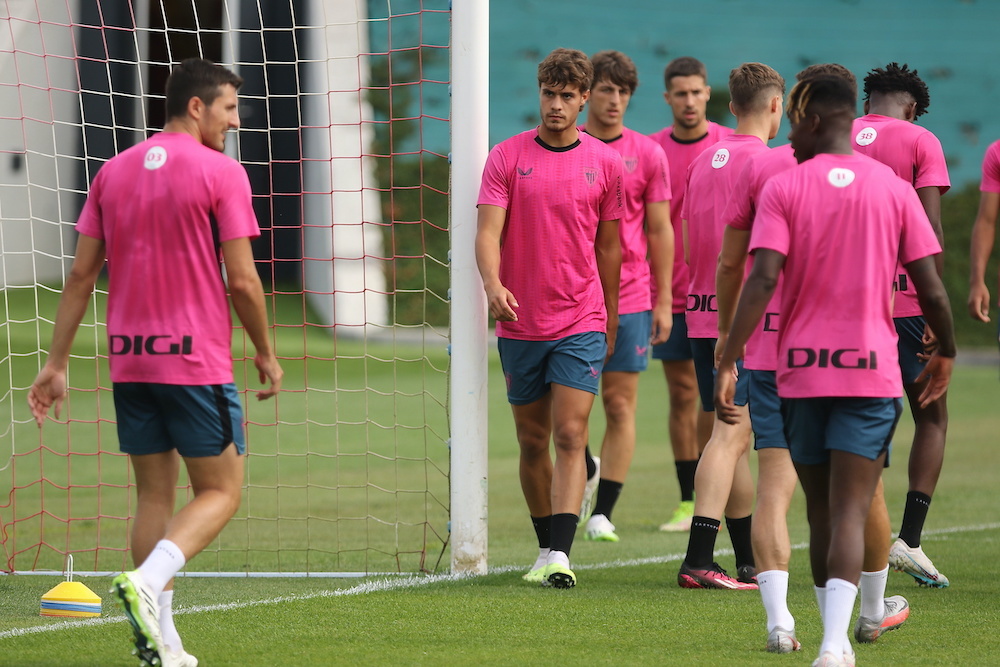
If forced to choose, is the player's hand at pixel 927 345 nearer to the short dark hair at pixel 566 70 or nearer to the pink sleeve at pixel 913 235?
the pink sleeve at pixel 913 235

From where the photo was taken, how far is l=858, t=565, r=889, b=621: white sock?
4.51 meters

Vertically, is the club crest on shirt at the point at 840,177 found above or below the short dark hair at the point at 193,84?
below

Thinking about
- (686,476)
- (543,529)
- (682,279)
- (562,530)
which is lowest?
(686,476)

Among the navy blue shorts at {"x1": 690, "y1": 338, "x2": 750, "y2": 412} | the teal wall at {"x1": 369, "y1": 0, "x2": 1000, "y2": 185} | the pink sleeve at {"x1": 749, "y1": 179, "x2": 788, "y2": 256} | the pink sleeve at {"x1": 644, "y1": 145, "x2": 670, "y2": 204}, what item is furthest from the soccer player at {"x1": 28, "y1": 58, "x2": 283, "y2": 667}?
the teal wall at {"x1": 369, "y1": 0, "x2": 1000, "y2": 185}

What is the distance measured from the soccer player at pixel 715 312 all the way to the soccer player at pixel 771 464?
0.50m

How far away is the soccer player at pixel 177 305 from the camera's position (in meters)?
4.05

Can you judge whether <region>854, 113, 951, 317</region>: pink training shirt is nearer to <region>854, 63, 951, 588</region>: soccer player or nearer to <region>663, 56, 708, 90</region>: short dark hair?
<region>854, 63, 951, 588</region>: soccer player

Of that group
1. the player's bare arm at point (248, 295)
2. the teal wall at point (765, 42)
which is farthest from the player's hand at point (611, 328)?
the teal wall at point (765, 42)

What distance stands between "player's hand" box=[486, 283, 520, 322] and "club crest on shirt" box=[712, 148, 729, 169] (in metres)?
1.07

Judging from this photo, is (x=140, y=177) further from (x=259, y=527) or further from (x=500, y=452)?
(x=500, y=452)

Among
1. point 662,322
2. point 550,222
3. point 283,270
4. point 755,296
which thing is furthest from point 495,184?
point 283,270

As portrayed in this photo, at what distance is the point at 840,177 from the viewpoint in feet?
12.8

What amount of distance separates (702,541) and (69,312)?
2.89m

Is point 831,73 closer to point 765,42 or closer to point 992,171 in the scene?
point 992,171
